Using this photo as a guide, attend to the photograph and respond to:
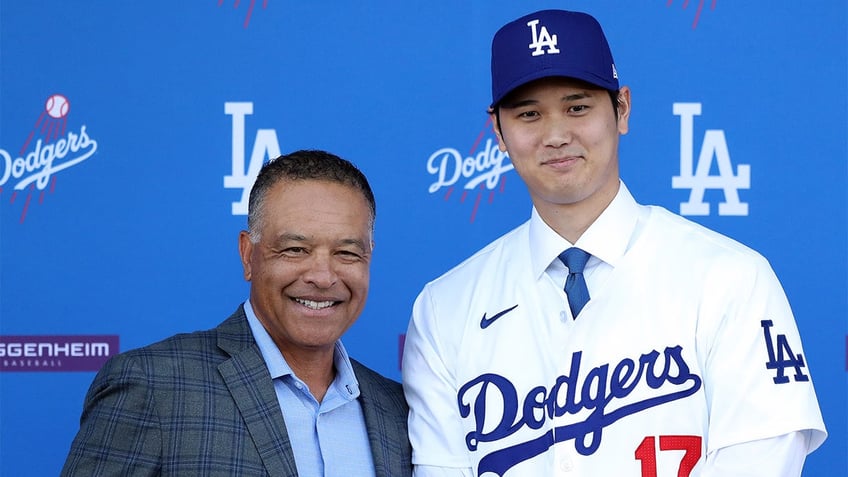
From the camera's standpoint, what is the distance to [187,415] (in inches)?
62.3

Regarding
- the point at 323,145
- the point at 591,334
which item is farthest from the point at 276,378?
the point at 323,145

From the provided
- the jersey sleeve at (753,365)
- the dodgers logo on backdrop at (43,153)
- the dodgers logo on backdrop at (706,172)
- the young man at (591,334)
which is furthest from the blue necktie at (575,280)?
the dodgers logo on backdrop at (43,153)

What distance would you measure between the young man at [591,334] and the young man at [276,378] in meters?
0.16

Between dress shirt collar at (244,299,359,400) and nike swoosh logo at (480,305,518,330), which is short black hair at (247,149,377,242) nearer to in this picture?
dress shirt collar at (244,299,359,400)

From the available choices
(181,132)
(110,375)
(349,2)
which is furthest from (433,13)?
(110,375)

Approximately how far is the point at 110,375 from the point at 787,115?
5.40ft

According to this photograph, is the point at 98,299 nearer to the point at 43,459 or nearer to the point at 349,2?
the point at 43,459

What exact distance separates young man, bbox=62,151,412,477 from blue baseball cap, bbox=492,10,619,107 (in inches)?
12.3

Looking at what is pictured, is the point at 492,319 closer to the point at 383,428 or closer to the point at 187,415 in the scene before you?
the point at 383,428

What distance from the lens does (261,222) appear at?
1.72 metres

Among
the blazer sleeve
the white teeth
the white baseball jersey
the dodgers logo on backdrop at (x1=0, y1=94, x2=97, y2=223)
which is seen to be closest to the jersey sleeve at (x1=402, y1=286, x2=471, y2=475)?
the white baseball jersey

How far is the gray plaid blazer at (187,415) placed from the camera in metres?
1.52

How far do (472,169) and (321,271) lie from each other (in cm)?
91

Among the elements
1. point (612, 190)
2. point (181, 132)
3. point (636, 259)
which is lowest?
point (636, 259)
